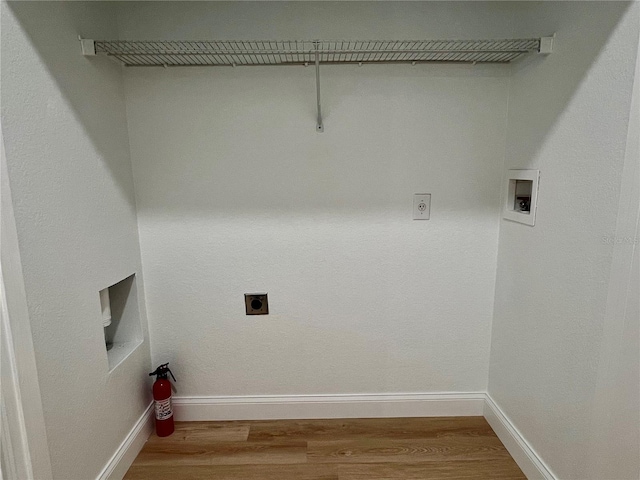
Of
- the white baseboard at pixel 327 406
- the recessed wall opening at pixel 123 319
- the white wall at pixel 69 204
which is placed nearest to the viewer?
the white wall at pixel 69 204

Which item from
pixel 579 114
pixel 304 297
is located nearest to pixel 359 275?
pixel 304 297

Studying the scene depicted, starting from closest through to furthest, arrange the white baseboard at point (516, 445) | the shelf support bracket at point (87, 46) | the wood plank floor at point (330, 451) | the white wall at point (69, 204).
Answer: the white wall at point (69, 204), the shelf support bracket at point (87, 46), the white baseboard at point (516, 445), the wood plank floor at point (330, 451)

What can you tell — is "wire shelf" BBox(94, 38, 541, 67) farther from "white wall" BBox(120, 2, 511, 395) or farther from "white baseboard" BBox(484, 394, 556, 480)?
"white baseboard" BBox(484, 394, 556, 480)

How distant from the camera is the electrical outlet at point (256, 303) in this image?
1683mm

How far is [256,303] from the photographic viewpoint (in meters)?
1.69

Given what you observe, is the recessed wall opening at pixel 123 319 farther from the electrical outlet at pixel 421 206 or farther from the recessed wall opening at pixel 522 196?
the recessed wall opening at pixel 522 196

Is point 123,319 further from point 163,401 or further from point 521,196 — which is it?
point 521,196

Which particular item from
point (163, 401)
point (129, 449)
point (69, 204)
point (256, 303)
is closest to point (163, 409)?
point (163, 401)

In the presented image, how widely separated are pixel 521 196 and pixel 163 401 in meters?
1.95

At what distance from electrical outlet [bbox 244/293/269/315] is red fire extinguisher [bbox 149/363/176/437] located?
0.50 metres

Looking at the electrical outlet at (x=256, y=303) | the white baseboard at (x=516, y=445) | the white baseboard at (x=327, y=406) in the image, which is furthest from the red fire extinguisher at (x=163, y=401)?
the white baseboard at (x=516, y=445)

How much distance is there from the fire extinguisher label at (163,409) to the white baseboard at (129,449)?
7 centimetres

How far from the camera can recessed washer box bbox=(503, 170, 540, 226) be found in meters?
1.37

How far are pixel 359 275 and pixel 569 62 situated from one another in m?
1.15
